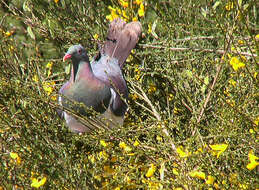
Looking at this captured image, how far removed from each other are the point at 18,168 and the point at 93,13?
54.4 inches

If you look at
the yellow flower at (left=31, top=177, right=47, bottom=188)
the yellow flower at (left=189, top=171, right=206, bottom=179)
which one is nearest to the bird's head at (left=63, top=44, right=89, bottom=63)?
the yellow flower at (left=31, top=177, right=47, bottom=188)

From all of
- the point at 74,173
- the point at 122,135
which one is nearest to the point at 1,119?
the point at 74,173

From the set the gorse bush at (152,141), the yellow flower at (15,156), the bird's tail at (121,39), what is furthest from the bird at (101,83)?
the yellow flower at (15,156)

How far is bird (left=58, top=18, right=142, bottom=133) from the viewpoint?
2.49 meters

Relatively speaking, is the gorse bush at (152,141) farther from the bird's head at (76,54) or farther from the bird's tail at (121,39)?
the bird's tail at (121,39)

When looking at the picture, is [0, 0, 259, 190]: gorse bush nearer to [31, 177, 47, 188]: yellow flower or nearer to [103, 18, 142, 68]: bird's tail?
[31, 177, 47, 188]: yellow flower

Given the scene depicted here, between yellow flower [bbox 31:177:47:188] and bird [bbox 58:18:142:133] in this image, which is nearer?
yellow flower [bbox 31:177:47:188]

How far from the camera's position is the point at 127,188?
180 centimetres

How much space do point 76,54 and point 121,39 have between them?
20.8 inches

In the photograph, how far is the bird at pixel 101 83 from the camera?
2488 millimetres

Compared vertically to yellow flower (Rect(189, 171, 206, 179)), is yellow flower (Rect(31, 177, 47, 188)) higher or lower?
lower

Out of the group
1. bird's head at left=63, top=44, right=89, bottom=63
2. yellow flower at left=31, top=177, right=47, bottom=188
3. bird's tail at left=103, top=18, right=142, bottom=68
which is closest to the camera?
yellow flower at left=31, top=177, right=47, bottom=188

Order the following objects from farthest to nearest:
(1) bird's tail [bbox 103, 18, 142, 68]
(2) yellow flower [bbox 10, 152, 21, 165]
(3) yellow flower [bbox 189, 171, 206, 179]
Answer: (1) bird's tail [bbox 103, 18, 142, 68] < (2) yellow flower [bbox 10, 152, 21, 165] < (3) yellow flower [bbox 189, 171, 206, 179]

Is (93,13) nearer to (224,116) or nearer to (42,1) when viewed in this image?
(42,1)
